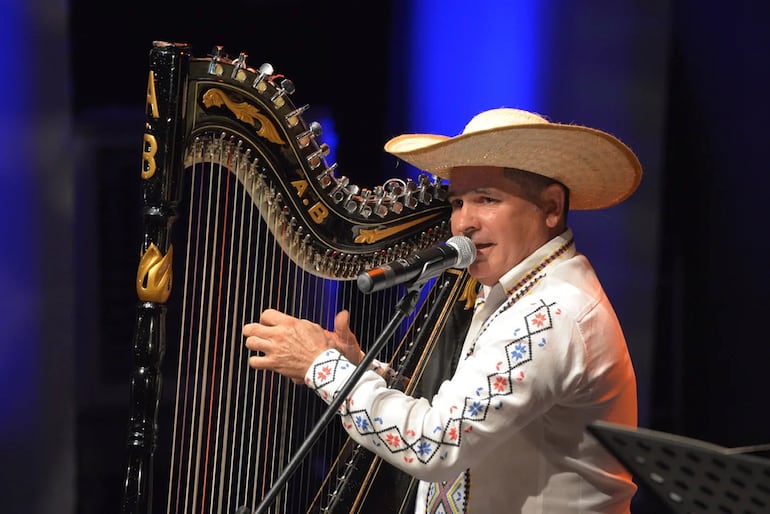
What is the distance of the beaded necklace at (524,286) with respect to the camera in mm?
1624

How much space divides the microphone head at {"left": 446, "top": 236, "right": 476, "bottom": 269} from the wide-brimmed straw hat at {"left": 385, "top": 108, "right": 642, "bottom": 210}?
19cm

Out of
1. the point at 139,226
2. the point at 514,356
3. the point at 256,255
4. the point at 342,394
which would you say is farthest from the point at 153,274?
the point at 139,226

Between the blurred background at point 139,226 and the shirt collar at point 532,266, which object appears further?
the blurred background at point 139,226

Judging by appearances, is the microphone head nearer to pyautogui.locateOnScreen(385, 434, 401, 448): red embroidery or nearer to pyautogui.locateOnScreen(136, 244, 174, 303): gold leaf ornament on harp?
pyautogui.locateOnScreen(385, 434, 401, 448): red embroidery

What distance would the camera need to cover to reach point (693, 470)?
0.83 m

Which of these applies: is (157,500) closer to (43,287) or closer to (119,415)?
(119,415)

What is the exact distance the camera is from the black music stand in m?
0.80

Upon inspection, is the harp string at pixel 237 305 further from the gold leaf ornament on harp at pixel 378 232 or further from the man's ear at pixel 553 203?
the man's ear at pixel 553 203

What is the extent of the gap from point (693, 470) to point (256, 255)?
0.88 m

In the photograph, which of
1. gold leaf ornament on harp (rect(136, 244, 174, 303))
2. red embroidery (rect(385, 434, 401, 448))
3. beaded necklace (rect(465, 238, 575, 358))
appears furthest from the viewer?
beaded necklace (rect(465, 238, 575, 358))

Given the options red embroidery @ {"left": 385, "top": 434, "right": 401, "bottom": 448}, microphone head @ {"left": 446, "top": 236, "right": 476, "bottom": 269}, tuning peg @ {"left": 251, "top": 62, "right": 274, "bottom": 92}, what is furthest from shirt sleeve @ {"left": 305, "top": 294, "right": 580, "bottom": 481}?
tuning peg @ {"left": 251, "top": 62, "right": 274, "bottom": 92}

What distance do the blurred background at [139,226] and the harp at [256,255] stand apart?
0.67 metres

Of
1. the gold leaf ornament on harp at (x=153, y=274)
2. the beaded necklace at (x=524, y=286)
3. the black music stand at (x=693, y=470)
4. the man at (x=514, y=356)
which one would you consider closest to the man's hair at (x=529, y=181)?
the man at (x=514, y=356)

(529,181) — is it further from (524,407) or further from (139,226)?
(139,226)
